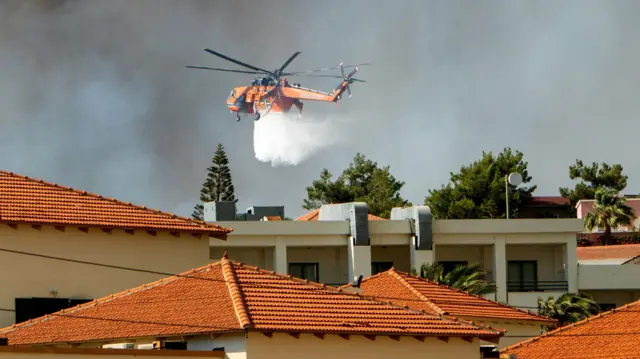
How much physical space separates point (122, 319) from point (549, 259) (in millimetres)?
47991

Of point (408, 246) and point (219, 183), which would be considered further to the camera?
point (219, 183)

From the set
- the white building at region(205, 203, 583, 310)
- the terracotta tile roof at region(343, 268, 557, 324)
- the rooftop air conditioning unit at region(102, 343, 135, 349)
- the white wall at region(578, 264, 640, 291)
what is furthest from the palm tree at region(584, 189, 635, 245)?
the rooftop air conditioning unit at region(102, 343, 135, 349)

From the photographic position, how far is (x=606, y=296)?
88562 mm

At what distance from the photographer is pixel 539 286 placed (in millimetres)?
85688

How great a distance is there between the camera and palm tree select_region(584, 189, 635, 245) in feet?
427

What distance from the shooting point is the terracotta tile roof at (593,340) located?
48625 millimetres

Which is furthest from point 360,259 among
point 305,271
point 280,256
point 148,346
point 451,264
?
point 148,346

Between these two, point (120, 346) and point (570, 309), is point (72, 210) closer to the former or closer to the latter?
point (120, 346)

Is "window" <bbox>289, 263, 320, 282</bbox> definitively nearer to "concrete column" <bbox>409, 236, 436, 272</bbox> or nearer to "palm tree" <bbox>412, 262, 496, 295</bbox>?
"concrete column" <bbox>409, 236, 436, 272</bbox>

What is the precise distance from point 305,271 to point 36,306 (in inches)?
1325

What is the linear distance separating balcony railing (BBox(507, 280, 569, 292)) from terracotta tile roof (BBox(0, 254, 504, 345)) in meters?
42.0

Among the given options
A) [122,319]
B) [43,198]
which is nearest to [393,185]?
[43,198]

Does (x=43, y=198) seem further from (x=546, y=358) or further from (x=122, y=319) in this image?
(x=546, y=358)

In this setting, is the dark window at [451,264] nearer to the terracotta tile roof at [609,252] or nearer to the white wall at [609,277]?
the white wall at [609,277]
